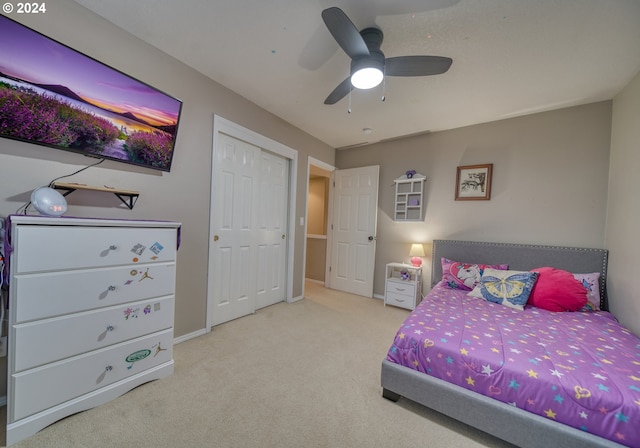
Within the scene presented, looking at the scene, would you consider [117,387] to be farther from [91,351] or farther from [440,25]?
[440,25]

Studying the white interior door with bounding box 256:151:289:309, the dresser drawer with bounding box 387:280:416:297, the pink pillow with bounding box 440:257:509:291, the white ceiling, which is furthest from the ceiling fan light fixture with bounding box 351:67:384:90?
the dresser drawer with bounding box 387:280:416:297

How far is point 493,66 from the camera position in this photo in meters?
2.04

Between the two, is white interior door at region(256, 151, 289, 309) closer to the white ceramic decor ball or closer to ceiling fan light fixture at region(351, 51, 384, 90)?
ceiling fan light fixture at region(351, 51, 384, 90)

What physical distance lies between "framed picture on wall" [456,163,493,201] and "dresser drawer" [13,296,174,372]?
11.8 feet

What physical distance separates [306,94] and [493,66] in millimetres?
1732

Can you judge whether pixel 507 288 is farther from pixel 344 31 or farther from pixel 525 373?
pixel 344 31

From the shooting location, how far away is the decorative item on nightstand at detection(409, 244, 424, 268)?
11.3 feet

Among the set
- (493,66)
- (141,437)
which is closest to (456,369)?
(141,437)

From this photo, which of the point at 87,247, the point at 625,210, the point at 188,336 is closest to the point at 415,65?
the point at 625,210

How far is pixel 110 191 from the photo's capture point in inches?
68.6

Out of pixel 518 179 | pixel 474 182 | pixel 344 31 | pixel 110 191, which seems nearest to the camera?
pixel 344 31

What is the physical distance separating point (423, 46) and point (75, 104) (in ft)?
8.26

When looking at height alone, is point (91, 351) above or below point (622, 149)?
below

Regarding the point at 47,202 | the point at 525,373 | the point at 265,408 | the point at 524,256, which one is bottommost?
the point at 265,408
